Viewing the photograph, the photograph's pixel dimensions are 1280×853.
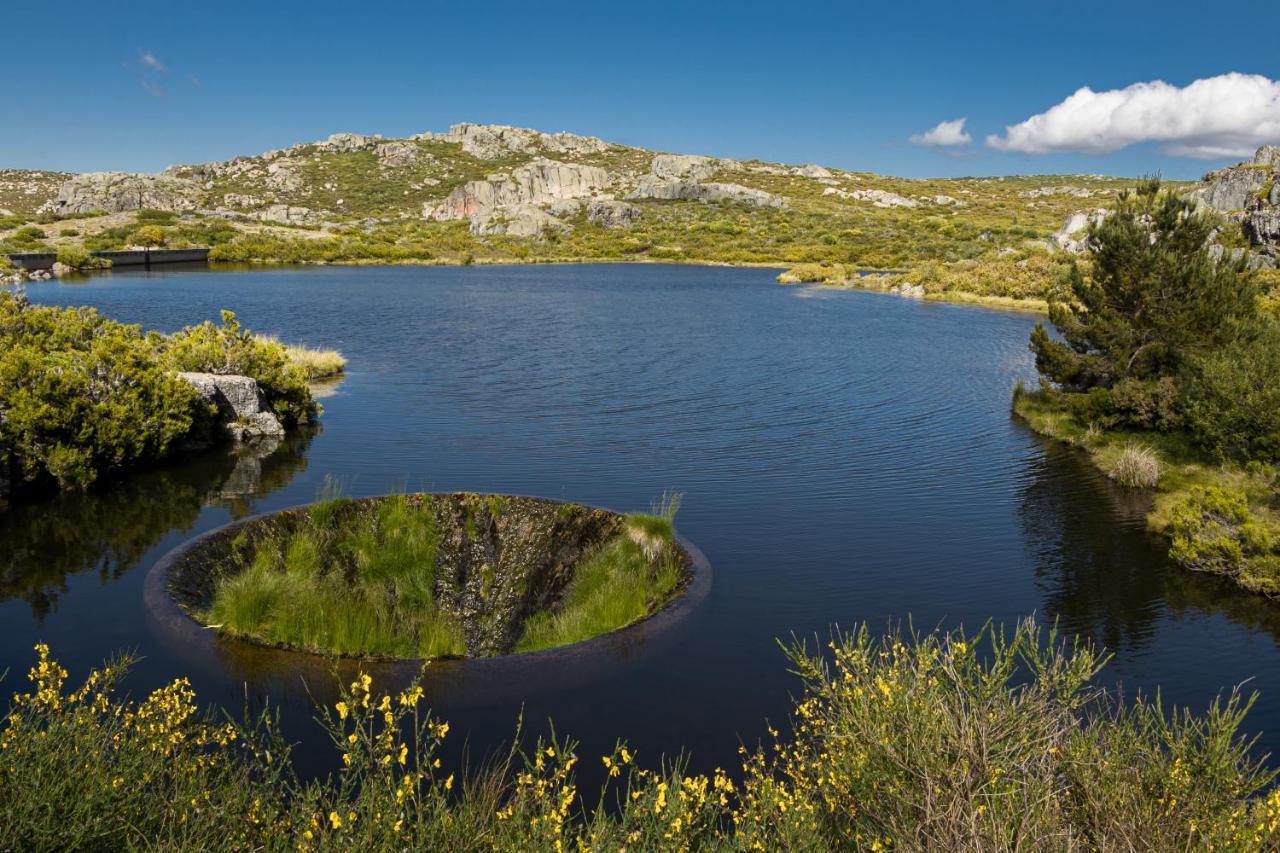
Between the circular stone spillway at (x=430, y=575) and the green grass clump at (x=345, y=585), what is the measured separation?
1.0 inches

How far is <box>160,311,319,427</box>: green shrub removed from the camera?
2616cm

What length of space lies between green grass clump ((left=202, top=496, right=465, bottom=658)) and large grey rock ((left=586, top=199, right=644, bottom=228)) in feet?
456

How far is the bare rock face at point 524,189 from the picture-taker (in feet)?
553

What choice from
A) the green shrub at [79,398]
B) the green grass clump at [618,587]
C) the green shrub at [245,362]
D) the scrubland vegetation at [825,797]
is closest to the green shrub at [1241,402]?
the green grass clump at [618,587]

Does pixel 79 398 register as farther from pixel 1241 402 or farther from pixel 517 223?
pixel 517 223

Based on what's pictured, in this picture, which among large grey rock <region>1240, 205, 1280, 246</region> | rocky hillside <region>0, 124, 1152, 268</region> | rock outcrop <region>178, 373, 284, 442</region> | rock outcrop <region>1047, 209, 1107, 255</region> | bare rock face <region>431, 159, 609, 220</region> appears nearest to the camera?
rock outcrop <region>178, 373, 284, 442</region>

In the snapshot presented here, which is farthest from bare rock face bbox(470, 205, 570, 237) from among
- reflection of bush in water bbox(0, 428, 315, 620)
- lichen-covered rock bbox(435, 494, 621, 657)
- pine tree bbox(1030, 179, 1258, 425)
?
lichen-covered rock bbox(435, 494, 621, 657)

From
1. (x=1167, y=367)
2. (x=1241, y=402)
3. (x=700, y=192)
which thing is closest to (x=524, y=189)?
(x=700, y=192)

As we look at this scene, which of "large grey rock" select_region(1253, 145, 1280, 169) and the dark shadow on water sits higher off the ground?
"large grey rock" select_region(1253, 145, 1280, 169)

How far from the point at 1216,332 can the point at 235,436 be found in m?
28.6

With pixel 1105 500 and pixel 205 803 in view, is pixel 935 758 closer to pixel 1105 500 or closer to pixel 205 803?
pixel 205 803

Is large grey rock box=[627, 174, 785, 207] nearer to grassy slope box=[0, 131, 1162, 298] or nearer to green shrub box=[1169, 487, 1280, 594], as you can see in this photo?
grassy slope box=[0, 131, 1162, 298]

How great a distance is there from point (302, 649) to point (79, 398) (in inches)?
478

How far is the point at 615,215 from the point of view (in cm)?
15362
